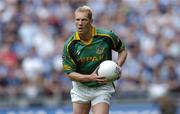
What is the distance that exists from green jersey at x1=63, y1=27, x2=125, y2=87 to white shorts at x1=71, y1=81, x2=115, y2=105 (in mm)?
101

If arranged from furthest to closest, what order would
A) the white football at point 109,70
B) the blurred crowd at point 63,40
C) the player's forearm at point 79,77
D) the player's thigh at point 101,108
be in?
1. the blurred crowd at point 63,40
2. the player's thigh at point 101,108
3. the player's forearm at point 79,77
4. the white football at point 109,70

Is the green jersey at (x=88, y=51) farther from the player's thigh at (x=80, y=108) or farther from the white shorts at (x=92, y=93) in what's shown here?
the player's thigh at (x=80, y=108)

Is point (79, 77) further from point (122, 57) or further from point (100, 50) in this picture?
point (122, 57)

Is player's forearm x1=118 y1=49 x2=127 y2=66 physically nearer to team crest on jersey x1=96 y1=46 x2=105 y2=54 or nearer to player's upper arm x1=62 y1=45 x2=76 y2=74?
team crest on jersey x1=96 y1=46 x2=105 y2=54

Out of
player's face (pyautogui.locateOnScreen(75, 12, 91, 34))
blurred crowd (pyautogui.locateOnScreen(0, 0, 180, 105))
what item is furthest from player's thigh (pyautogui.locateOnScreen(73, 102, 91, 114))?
blurred crowd (pyautogui.locateOnScreen(0, 0, 180, 105))

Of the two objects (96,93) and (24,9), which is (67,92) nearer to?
(24,9)

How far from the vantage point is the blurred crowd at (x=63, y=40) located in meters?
18.9

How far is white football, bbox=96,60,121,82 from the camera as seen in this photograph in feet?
38.1

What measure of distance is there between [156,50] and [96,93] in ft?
23.8

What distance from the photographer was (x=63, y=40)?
20.6 m

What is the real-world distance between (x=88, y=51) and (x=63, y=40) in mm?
8688

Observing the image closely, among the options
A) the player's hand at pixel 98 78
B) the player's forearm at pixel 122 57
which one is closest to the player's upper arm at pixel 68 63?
the player's hand at pixel 98 78

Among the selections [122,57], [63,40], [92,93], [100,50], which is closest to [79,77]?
[92,93]

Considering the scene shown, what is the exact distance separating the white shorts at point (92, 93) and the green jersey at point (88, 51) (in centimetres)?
10
